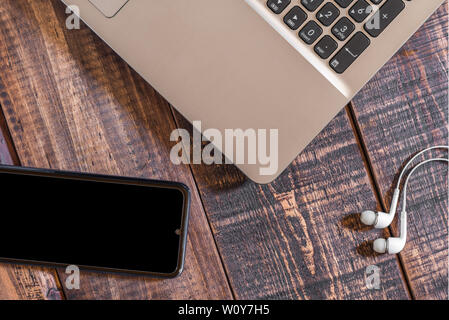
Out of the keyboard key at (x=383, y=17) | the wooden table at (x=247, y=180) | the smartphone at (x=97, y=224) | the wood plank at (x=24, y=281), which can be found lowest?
the wood plank at (x=24, y=281)

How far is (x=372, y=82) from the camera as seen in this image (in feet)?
1.73

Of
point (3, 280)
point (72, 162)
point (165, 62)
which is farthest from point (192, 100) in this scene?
point (3, 280)

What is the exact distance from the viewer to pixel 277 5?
43 centimetres

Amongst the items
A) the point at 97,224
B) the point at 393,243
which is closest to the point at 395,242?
the point at 393,243

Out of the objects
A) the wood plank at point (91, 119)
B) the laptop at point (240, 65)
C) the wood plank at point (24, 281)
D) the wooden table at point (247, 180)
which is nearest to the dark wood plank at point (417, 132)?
the wooden table at point (247, 180)

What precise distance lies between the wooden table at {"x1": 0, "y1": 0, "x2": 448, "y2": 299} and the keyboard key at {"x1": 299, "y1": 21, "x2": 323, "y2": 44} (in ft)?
0.44

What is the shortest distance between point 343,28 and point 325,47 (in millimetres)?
24

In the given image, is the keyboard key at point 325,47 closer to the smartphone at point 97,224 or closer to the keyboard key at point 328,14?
the keyboard key at point 328,14

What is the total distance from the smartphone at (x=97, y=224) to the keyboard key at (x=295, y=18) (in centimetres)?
23

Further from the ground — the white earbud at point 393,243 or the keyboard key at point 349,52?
the keyboard key at point 349,52

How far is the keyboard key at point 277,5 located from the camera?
16.7 inches

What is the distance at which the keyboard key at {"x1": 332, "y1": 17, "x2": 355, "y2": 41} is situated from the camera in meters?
0.42
